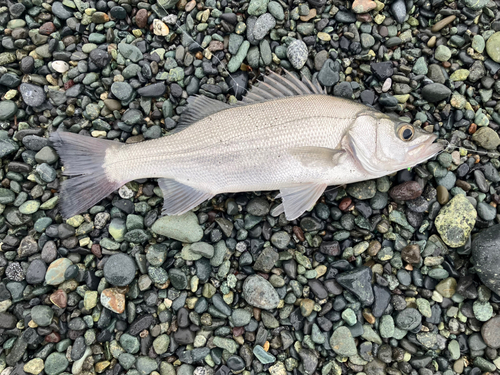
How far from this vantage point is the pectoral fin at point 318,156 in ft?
9.64

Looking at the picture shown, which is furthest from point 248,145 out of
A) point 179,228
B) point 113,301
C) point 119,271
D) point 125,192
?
point 113,301

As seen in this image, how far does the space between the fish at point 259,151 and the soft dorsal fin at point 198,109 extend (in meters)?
0.01

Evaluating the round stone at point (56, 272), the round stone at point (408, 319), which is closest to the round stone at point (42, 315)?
the round stone at point (56, 272)

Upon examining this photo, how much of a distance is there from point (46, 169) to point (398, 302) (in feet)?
12.6

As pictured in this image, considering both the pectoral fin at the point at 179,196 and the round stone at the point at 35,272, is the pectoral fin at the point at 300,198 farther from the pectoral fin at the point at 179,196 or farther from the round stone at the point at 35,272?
the round stone at the point at 35,272

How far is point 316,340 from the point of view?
3150 millimetres

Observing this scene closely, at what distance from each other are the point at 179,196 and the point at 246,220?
2.38 feet

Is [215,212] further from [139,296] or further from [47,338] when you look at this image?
[47,338]

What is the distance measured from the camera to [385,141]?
2.98 metres

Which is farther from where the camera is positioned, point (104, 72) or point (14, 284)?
point (104, 72)

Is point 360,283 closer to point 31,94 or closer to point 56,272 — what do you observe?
point 56,272

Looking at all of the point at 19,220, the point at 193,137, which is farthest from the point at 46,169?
the point at 193,137

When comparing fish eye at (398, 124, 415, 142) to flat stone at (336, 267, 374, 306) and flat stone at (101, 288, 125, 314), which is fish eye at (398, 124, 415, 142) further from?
flat stone at (101, 288, 125, 314)

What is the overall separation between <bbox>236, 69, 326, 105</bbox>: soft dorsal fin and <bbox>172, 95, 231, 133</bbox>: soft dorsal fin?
0.75 ft
